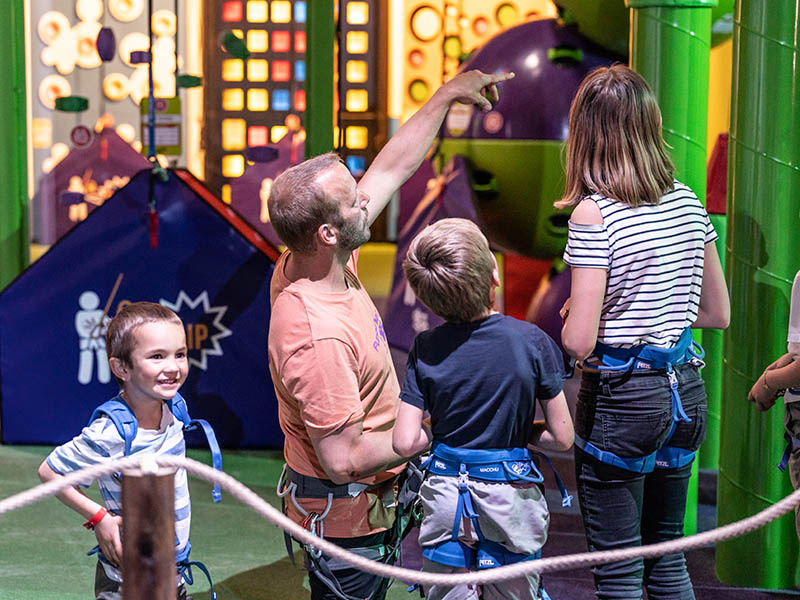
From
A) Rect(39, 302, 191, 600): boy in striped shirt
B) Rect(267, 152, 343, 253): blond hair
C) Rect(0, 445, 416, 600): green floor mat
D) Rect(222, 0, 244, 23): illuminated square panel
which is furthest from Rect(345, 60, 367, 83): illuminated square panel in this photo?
Rect(267, 152, 343, 253): blond hair

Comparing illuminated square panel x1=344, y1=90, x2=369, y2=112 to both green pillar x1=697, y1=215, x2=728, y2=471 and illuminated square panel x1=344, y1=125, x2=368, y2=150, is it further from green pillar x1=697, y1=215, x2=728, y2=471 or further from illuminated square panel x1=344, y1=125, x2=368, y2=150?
green pillar x1=697, y1=215, x2=728, y2=471

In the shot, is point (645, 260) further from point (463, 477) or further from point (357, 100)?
point (357, 100)

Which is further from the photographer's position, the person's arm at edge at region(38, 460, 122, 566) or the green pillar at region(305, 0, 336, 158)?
the green pillar at region(305, 0, 336, 158)

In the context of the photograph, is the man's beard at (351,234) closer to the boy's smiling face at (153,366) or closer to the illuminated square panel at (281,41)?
the boy's smiling face at (153,366)

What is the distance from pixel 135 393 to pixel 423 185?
5207mm

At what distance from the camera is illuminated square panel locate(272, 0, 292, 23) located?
33.9 ft

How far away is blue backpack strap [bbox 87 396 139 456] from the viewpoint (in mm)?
2258

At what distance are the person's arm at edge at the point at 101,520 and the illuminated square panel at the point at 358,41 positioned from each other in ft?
31.0

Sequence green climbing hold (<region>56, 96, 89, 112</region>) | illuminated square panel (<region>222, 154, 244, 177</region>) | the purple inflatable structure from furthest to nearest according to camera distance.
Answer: illuminated square panel (<region>222, 154, 244, 177</region>), the purple inflatable structure, green climbing hold (<region>56, 96, 89, 112</region>)

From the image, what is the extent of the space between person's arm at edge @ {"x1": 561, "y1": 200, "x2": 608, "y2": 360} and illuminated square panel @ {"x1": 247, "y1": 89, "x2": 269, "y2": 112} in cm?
852

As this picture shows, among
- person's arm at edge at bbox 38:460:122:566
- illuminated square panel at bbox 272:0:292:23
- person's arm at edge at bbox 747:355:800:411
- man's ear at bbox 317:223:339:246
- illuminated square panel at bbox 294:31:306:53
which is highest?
illuminated square panel at bbox 272:0:292:23

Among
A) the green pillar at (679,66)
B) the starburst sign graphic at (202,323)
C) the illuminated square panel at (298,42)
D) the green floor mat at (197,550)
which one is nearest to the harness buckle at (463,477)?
the green floor mat at (197,550)

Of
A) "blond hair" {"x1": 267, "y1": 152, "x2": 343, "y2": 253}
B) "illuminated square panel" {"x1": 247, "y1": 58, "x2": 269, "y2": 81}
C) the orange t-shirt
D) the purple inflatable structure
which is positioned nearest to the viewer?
the orange t-shirt

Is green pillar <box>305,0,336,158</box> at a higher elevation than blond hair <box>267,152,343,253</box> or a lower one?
higher
